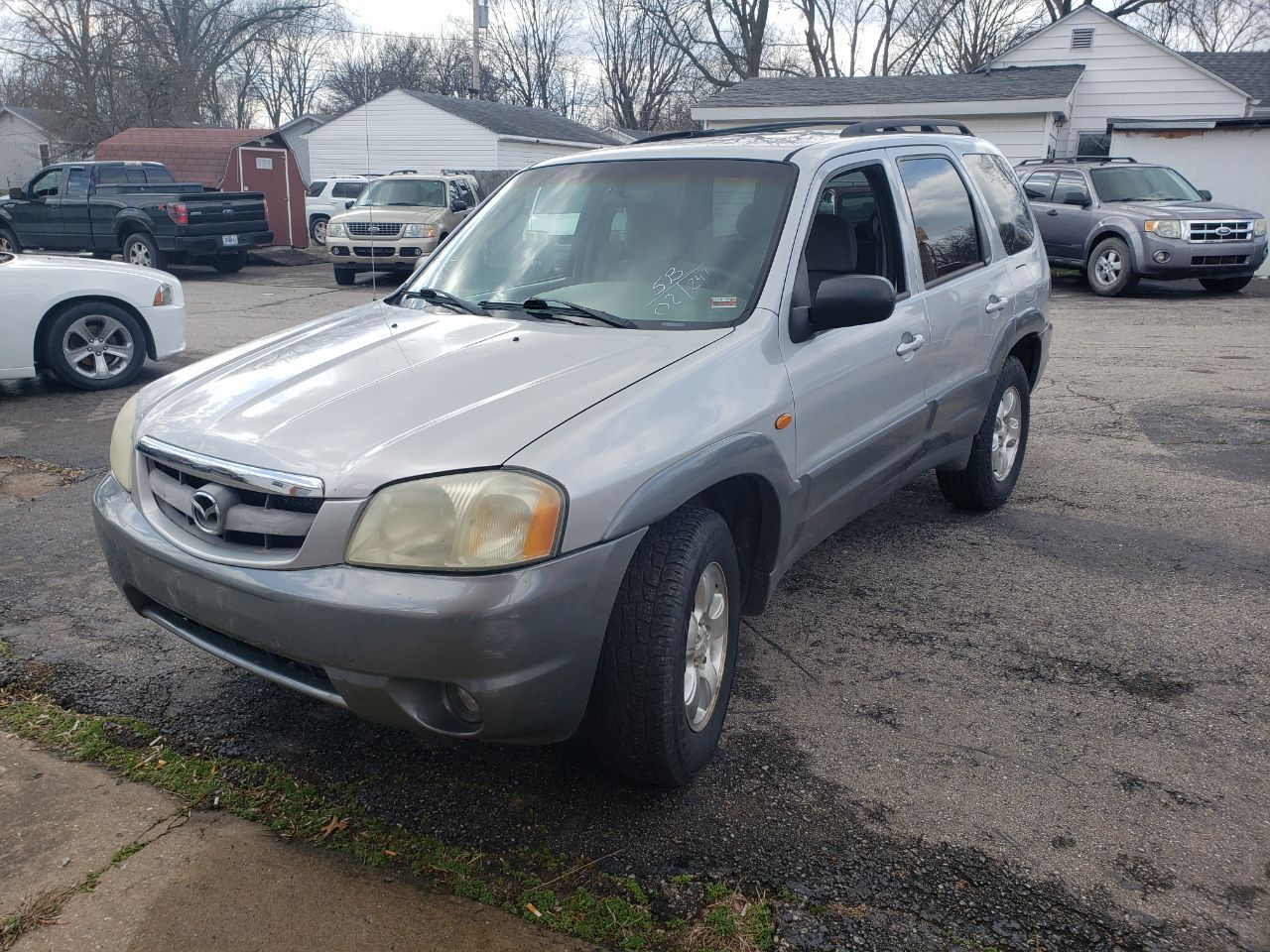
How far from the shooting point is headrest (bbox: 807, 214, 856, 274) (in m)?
3.98

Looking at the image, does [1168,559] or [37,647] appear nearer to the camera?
[37,647]

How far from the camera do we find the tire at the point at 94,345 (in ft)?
27.0

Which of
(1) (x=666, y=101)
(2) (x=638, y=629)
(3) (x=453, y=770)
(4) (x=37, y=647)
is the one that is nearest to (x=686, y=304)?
(2) (x=638, y=629)

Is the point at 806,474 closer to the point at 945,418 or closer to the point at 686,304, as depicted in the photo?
the point at 686,304

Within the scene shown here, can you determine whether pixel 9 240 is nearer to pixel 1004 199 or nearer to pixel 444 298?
pixel 444 298

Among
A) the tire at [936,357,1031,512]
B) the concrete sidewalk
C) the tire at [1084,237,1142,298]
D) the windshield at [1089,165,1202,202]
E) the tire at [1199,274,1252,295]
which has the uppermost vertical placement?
the windshield at [1089,165,1202,202]

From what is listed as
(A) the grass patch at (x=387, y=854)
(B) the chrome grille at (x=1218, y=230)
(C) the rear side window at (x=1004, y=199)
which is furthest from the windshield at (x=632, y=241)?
(B) the chrome grille at (x=1218, y=230)

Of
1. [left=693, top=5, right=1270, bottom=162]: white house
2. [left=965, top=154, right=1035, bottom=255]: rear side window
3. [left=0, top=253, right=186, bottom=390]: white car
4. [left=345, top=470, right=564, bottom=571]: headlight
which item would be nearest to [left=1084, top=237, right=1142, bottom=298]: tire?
[left=693, top=5, right=1270, bottom=162]: white house

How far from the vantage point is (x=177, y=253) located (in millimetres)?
18953

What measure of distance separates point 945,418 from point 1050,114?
19.8 m

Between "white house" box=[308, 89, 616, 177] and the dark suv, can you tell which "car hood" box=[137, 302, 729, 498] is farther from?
"white house" box=[308, 89, 616, 177]

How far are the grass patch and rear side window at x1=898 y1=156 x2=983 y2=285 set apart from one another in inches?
109

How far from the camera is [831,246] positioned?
160 inches

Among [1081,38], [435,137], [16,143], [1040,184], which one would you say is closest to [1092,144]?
[1081,38]
